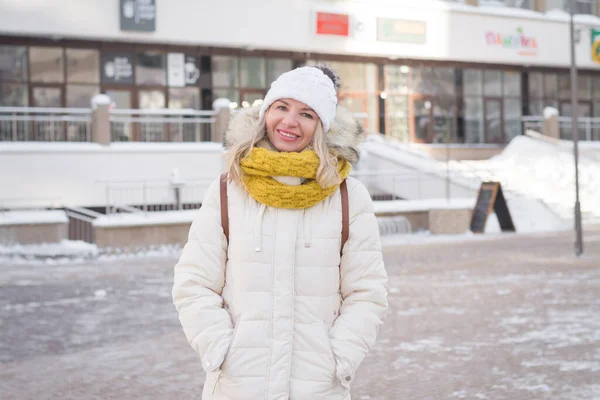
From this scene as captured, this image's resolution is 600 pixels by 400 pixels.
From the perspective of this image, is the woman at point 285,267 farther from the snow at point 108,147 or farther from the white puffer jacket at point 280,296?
the snow at point 108,147

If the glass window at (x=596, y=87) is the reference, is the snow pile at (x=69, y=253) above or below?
below

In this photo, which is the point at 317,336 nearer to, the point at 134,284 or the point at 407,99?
the point at 134,284

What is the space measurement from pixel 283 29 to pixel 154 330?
985 inches

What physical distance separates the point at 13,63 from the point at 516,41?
2172 centimetres

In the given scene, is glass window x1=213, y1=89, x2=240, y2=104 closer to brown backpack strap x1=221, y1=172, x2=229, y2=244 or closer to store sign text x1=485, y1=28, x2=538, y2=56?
store sign text x1=485, y1=28, x2=538, y2=56

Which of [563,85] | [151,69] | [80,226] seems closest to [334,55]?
[151,69]

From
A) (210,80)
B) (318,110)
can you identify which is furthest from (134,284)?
(210,80)

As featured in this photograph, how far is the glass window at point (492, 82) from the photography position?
40.9 m

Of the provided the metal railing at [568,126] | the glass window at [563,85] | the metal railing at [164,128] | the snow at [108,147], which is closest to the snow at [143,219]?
the snow at [108,147]

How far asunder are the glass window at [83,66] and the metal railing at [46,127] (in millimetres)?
3345

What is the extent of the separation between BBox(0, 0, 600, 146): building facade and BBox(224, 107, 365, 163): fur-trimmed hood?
79.4 ft

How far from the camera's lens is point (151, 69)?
32.6 metres

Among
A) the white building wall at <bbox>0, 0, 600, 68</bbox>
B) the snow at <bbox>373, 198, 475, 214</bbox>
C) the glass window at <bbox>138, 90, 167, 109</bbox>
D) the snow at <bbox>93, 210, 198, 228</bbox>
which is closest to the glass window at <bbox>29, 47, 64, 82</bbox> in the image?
the white building wall at <bbox>0, 0, 600, 68</bbox>

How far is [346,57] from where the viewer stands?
121ft
